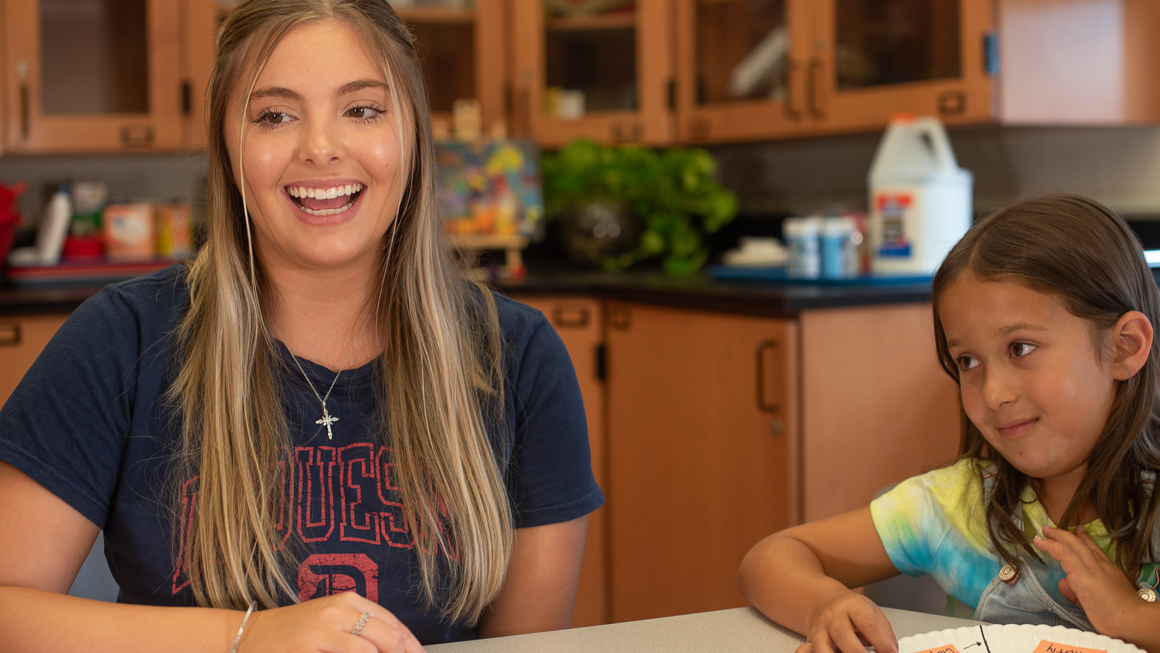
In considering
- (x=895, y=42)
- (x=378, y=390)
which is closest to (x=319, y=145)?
(x=378, y=390)

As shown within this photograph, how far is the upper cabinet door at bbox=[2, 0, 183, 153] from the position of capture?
2.54 metres

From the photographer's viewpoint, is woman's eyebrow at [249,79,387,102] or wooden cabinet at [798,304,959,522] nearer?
woman's eyebrow at [249,79,387,102]

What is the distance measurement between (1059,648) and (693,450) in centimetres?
136

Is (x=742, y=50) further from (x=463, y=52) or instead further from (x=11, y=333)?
(x=11, y=333)

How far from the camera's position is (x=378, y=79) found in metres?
1.01

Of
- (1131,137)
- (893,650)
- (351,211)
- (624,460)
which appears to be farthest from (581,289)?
(893,650)

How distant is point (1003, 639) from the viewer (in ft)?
2.43

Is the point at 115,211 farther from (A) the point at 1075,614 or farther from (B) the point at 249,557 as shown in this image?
(A) the point at 1075,614

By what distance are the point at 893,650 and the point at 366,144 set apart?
66cm

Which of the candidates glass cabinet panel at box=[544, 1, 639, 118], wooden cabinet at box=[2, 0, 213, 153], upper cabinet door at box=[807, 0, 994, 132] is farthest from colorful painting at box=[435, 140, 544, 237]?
upper cabinet door at box=[807, 0, 994, 132]

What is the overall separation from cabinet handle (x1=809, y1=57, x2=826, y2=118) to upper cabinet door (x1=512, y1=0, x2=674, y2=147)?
476 millimetres

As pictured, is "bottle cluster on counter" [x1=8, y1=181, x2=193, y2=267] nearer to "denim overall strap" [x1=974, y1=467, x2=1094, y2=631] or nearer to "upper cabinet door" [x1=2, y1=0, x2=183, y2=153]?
"upper cabinet door" [x1=2, y1=0, x2=183, y2=153]

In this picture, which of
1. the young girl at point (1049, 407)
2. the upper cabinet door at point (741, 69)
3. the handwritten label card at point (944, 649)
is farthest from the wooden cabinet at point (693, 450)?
the handwritten label card at point (944, 649)

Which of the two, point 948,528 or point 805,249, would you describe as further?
point 805,249
